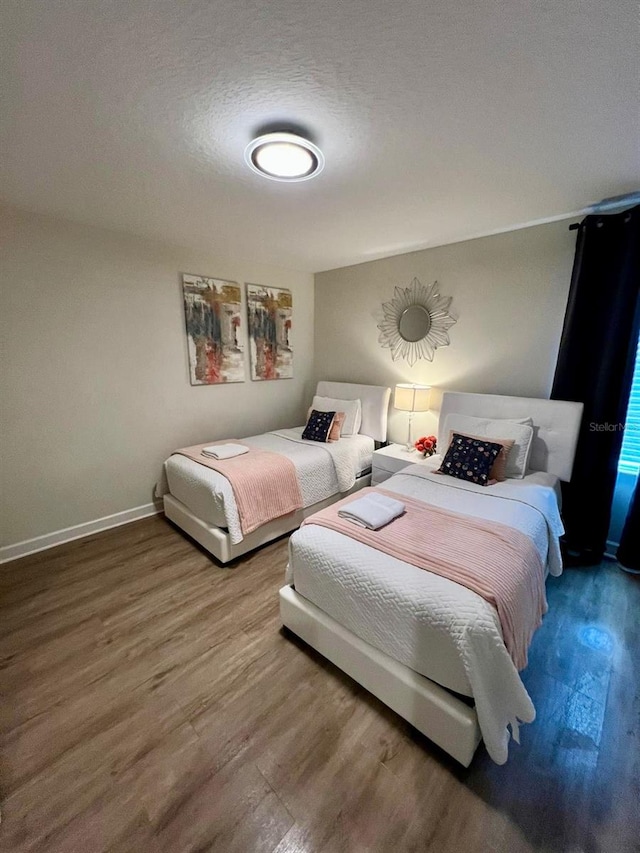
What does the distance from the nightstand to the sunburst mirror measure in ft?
3.07

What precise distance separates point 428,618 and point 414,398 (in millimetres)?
2110

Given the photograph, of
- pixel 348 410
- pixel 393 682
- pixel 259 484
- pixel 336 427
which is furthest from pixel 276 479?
pixel 393 682

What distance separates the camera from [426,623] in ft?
4.12

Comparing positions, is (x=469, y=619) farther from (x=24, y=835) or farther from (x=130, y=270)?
(x=130, y=270)

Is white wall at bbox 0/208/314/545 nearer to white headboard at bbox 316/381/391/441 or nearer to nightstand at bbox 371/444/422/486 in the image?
white headboard at bbox 316/381/391/441

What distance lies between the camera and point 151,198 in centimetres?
211

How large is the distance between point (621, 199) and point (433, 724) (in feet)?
9.84

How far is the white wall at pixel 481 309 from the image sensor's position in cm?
255

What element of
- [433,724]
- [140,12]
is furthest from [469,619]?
[140,12]

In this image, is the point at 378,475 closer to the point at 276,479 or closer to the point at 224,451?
the point at 276,479

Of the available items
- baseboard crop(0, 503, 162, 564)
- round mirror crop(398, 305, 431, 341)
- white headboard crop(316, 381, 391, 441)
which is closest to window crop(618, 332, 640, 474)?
round mirror crop(398, 305, 431, 341)

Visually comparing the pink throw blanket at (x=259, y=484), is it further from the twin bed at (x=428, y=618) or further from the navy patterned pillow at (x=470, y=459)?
the navy patterned pillow at (x=470, y=459)

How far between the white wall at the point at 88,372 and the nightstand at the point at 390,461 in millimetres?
1741

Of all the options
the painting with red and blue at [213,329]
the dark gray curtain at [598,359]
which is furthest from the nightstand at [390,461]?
the painting with red and blue at [213,329]
